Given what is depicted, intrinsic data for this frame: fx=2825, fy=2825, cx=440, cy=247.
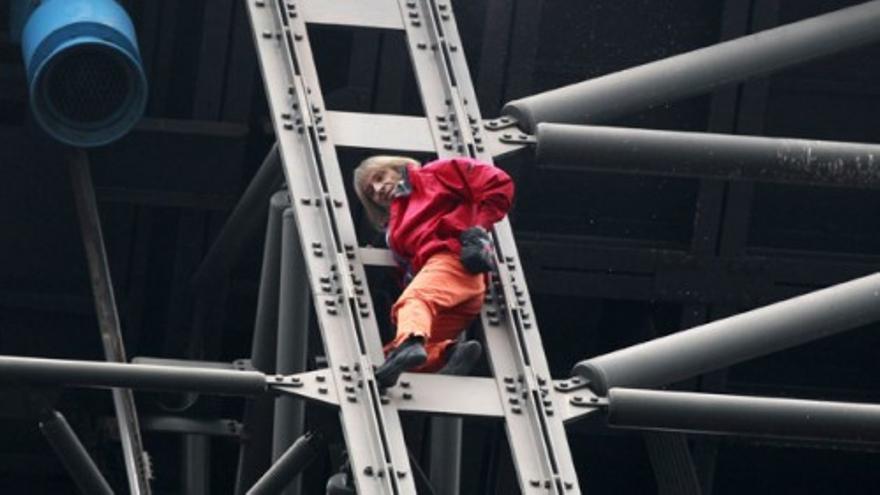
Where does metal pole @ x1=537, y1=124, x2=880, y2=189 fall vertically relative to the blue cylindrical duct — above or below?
below

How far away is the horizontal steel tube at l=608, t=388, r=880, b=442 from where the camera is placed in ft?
37.8

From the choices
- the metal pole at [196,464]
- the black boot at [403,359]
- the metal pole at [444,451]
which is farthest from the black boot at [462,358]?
the metal pole at [196,464]

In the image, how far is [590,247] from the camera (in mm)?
16250

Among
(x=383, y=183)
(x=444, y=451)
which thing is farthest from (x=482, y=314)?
(x=444, y=451)

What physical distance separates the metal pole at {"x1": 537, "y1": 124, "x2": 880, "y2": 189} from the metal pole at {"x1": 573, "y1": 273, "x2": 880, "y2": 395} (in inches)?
25.2

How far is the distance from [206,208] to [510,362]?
185 inches

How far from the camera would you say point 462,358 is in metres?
11.8

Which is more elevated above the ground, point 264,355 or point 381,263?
point 264,355

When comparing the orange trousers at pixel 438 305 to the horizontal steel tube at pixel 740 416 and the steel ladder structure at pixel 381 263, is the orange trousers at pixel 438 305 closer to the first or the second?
the steel ladder structure at pixel 381 263

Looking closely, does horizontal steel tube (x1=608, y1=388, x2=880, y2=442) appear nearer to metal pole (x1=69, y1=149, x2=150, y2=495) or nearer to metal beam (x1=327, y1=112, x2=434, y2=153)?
metal beam (x1=327, y1=112, x2=434, y2=153)

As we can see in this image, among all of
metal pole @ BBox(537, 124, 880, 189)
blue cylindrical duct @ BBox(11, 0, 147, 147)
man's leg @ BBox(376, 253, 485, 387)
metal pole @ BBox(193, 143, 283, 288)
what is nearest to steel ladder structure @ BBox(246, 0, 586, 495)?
man's leg @ BBox(376, 253, 485, 387)

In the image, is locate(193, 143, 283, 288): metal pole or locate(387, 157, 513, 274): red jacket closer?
locate(387, 157, 513, 274): red jacket

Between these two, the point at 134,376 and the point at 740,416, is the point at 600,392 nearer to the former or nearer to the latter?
the point at 740,416

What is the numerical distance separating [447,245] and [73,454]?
8.18 feet
